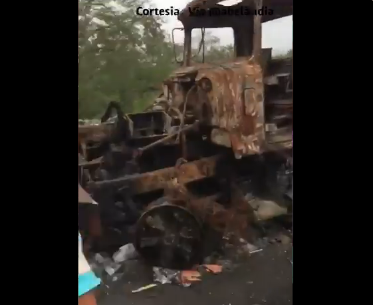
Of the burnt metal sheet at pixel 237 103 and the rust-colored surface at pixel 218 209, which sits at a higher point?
the burnt metal sheet at pixel 237 103

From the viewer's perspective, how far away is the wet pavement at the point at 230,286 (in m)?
0.76

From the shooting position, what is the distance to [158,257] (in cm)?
77

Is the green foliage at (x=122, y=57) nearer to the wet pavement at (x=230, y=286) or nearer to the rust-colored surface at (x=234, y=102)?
the rust-colored surface at (x=234, y=102)

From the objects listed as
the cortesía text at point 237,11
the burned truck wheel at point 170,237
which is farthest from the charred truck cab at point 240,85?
the burned truck wheel at point 170,237

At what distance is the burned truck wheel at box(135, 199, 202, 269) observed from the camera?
0.76 m

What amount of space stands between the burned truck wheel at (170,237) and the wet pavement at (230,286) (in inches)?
1.3

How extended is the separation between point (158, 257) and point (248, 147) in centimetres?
26

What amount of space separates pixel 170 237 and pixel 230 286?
14 cm

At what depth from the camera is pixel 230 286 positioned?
30.3 inches

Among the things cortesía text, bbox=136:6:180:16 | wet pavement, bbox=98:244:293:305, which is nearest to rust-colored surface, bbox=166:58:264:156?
cortesía text, bbox=136:6:180:16

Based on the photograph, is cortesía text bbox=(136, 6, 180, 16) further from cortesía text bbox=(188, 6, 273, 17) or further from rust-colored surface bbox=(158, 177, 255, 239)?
rust-colored surface bbox=(158, 177, 255, 239)
